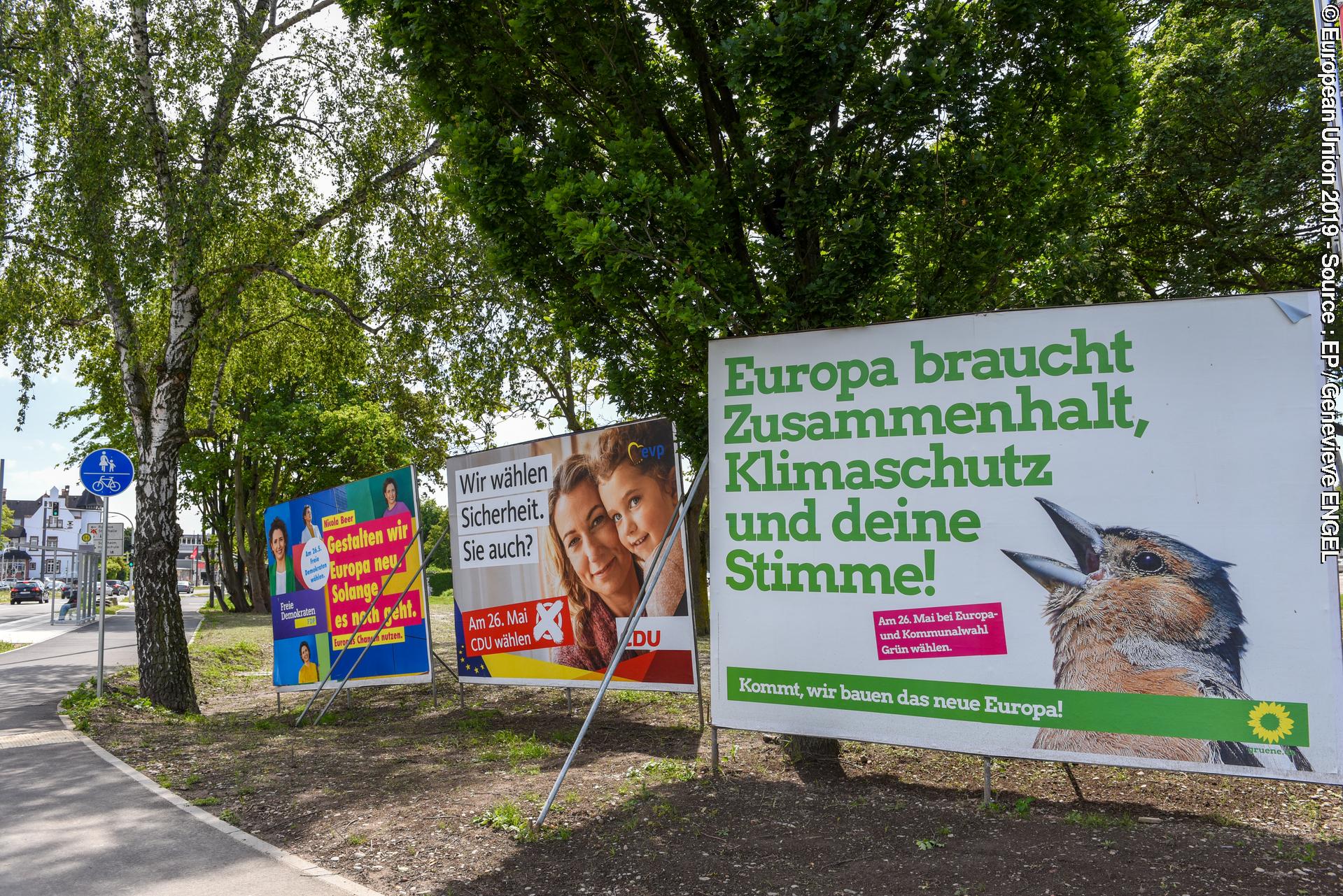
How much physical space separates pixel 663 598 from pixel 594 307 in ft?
8.35

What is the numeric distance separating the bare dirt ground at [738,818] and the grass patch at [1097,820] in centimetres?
2

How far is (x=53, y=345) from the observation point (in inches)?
539

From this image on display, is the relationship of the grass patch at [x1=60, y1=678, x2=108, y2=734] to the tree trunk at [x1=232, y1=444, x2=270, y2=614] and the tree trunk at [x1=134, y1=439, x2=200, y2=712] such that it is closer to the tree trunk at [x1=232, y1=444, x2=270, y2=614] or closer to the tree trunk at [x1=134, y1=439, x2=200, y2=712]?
the tree trunk at [x1=134, y1=439, x2=200, y2=712]

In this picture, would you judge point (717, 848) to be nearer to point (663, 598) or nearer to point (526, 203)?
point (663, 598)

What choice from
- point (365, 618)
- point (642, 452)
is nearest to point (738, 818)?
point (642, 452)

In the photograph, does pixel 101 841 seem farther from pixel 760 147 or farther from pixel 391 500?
pixel 760 147

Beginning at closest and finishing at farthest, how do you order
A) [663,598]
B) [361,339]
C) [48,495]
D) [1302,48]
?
[663,598] → [1302,48] → [361,339] → [48,495]

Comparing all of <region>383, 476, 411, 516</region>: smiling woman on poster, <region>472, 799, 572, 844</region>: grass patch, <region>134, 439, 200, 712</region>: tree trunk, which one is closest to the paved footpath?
<region>472, 799, 572, 844</region>: grass patch

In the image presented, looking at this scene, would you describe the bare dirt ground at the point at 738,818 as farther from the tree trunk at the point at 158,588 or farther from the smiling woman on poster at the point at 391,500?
the smiling woman on poster at the point at 391,500

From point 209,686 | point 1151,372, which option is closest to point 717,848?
point 1151,372

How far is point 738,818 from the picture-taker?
5668 millimetres

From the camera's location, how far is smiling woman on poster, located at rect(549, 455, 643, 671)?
8.45 m

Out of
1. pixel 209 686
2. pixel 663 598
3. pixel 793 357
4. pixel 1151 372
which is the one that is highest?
pixel 793 357

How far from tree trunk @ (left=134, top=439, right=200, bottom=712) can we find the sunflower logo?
37.2 ft
